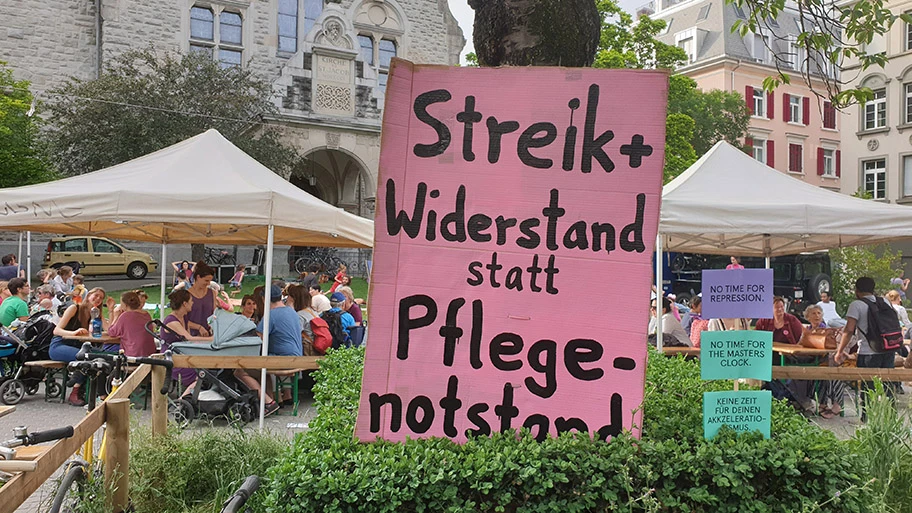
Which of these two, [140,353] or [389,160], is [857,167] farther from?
[389,160]

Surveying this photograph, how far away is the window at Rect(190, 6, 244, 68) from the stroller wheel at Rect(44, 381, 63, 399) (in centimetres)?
2278

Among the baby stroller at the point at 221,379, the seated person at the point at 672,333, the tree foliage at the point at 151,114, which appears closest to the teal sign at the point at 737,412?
the baby stroller at the point at 221,379

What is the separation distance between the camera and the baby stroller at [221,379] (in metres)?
7.96

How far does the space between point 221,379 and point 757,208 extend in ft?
19.0

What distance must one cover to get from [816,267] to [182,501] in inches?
924

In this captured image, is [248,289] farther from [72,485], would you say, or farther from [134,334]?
[72,485]

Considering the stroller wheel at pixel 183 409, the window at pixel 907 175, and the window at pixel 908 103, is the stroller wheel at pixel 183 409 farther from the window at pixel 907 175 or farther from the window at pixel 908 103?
the window at pixel 908 103

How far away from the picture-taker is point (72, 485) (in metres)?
3.71

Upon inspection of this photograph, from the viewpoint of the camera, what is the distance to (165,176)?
7762mm

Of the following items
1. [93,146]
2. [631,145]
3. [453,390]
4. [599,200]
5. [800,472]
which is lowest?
[800,472]

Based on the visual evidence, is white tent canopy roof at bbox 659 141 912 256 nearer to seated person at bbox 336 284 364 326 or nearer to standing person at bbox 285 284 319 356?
standing person at bbox 285 284 319 356

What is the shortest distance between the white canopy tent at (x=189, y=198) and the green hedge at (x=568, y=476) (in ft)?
14.4

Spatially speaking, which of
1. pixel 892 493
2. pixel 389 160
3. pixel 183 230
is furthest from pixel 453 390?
pixel 183 230

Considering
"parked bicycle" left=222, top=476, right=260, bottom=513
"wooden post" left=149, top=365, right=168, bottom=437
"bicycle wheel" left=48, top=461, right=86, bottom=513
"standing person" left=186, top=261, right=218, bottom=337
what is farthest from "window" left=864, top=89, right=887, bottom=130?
"parked bicycle" left=222, top=476, right=260, bottom=513
